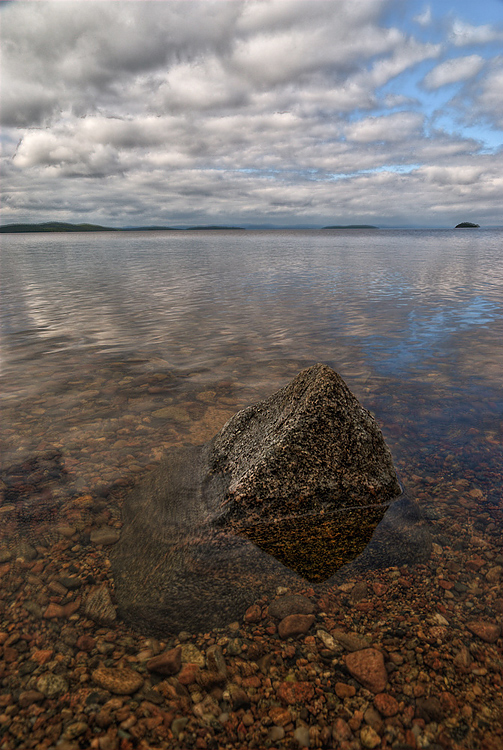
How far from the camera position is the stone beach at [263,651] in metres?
2.83

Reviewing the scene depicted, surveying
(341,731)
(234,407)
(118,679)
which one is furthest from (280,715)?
(234,407)

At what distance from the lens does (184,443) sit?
708 cm

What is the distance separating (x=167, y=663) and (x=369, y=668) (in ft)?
5.45

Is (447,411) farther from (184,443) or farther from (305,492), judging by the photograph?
(184,443)

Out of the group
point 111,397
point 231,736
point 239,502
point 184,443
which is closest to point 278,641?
point 231,736

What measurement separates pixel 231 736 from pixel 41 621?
2.04 meters

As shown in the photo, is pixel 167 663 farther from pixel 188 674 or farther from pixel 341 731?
pixel 341 731

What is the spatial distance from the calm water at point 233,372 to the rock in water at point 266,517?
108 centimetres

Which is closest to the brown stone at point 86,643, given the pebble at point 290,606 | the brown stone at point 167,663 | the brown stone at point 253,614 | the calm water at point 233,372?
the brown stone at point 167,663

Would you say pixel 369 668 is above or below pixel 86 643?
above

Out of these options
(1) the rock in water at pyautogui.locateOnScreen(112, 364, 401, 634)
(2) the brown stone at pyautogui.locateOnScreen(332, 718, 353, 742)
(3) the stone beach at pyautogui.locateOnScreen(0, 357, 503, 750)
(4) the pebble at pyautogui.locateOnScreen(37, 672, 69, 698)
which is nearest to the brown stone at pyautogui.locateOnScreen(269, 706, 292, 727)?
(3) the stone beach at pyautogui.locateOnScreen(0, 357, 503, 750)

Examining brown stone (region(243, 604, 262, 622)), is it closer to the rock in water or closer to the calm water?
the rock in water

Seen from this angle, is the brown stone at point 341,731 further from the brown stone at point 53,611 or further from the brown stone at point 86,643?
the brown stone at point 53,611

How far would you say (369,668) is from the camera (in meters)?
3.22
